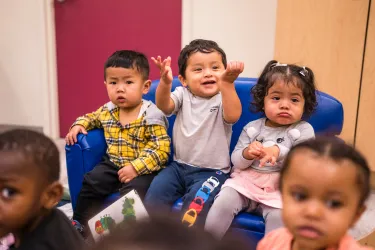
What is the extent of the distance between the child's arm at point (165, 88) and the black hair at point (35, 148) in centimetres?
76

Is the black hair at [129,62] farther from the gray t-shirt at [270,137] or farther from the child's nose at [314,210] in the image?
the child's nose at [314,210]

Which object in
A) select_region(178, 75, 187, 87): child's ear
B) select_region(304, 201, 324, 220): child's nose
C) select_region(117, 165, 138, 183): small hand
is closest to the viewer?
select_region(304, 201, 324, 220): child's nose

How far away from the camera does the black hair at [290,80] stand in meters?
1.61

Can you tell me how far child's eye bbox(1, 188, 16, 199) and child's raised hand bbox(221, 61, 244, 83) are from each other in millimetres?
913

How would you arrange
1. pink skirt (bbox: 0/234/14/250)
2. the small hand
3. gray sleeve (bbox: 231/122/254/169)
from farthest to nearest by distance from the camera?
1. the small hand
2. gray sleeve (bbox: 231/122/254/169)
3. pink skirt (bbox: 0/234/14/250)

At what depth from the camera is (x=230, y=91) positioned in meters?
1.64

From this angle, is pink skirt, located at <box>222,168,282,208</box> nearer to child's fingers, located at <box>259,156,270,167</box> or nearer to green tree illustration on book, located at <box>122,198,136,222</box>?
child's fingers, located at <box>259,156,270,167</box>

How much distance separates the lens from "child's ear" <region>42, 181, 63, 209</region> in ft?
3.34

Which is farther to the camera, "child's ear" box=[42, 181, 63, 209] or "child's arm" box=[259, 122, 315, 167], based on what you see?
"child's arm" box=[259, 122, 315, 167]

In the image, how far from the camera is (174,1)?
3.12 meters

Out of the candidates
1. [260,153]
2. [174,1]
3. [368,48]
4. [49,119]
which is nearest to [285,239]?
[260,153]

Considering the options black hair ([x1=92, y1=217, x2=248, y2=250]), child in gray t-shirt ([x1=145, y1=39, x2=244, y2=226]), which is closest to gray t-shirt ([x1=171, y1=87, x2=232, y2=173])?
child in gray t-shirt ([x1=145, y1=39, x2=244, y2=226])

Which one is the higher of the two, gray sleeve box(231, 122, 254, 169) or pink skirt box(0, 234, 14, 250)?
gray sleeve box(231, 122, 254, 169)

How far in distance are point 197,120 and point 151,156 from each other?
255mm
